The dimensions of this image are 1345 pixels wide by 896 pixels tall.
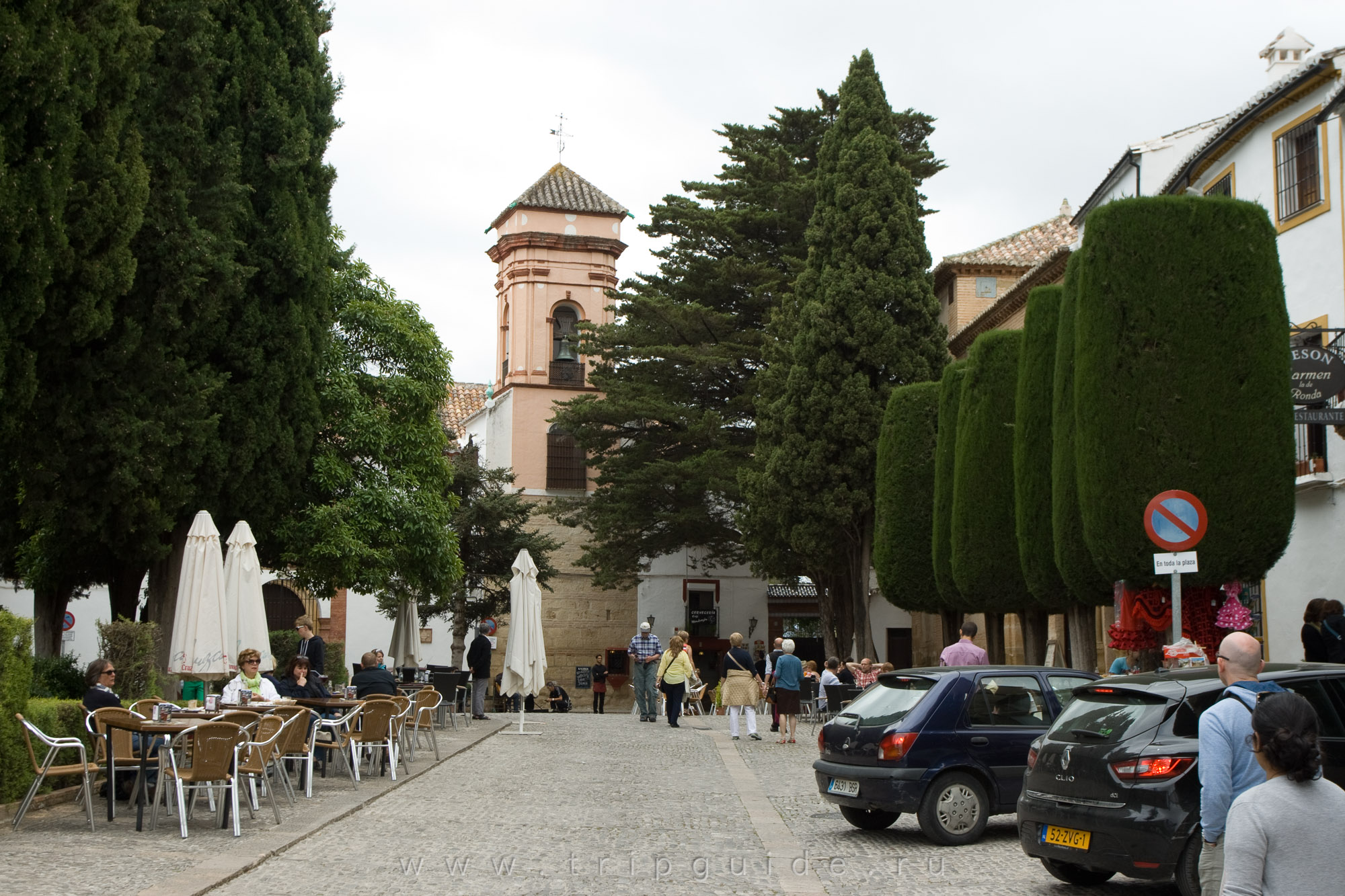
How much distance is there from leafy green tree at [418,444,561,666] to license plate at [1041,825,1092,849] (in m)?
33.7

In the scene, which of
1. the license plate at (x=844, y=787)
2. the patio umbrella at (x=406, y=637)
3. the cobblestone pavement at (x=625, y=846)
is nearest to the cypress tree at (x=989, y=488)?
the cobblestone pavement at (x=625, y=846)

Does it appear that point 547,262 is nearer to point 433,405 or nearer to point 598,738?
point 433,405

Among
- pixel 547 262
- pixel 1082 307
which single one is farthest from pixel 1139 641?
pixel 547 262

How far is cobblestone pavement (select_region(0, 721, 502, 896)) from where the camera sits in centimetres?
852

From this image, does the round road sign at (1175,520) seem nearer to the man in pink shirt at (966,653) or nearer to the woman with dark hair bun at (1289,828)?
the man in pink shirt at (966,653)

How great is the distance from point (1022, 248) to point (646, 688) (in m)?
21.7

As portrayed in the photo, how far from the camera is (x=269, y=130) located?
69.9 ft

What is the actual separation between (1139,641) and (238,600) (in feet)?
35.2

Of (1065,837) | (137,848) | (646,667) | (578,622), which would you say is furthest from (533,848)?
(578,622)

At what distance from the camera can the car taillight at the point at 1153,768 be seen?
7.97 m

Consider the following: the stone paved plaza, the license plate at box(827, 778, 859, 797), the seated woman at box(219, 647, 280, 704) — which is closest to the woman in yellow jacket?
the stone paved plaza

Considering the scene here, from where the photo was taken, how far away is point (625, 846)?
1071cm

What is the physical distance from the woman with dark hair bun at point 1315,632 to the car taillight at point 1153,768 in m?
5.71
